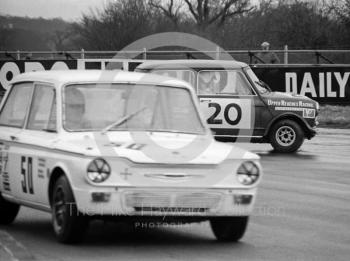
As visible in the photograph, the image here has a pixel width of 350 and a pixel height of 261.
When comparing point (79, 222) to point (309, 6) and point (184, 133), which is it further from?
point (309, 6)

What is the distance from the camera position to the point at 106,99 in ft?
30.2

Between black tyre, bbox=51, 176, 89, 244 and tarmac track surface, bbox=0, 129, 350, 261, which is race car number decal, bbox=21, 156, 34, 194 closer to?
tarmac track surface, bbox=0, 129, 350, 261

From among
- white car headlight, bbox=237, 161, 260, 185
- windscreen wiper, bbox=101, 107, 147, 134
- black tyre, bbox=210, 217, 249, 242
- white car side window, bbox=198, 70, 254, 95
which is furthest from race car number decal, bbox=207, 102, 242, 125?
white car headlight, bbox=237, 161, 260, 185

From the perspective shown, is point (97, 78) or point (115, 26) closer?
point (97, 78)

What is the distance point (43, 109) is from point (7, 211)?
112 cm

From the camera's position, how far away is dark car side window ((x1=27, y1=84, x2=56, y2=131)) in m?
9.22

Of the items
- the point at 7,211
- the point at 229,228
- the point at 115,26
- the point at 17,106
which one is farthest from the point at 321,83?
the point at 115,26

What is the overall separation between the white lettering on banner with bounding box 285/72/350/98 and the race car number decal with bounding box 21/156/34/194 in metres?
20.3

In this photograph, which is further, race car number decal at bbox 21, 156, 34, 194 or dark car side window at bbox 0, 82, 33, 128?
dark car side window at bbox 0, 82, 33, 128

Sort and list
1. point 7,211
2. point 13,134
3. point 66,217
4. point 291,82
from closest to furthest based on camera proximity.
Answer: point 66,217, point 13,134, point 7,211, point 291,82

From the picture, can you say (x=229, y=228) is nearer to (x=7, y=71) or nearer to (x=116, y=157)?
(x=116, y=157)

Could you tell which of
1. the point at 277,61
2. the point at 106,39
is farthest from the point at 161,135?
the point at 106,39

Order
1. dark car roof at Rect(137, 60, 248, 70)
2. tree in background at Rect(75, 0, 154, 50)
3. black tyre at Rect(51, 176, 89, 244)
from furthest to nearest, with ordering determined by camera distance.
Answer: tree in background at Rect(75, 0, 154, 50) → dark car roof at Rect(137, 60, 248, 70) → black tyre at Rect(51, 176, 89, 244)

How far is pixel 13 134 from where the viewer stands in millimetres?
9562
